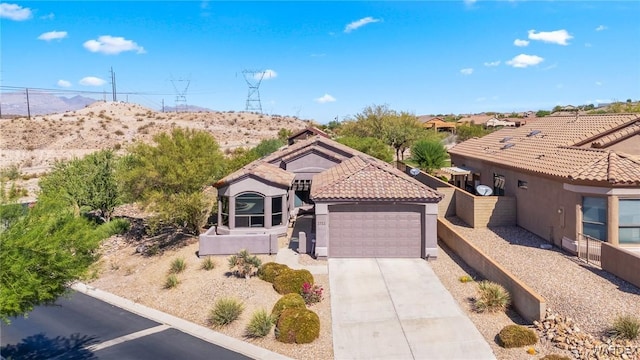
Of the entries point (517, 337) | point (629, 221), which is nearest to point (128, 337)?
point (517, 337)

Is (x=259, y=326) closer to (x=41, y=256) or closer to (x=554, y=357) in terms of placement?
(x=41, y=256)

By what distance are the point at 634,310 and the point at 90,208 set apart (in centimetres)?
3162

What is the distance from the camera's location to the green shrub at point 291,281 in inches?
681

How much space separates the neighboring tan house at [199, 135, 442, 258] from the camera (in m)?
21.0

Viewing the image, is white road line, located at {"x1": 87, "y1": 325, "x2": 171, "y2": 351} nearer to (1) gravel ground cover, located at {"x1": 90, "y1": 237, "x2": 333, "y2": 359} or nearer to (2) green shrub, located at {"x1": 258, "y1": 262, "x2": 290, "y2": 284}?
(1) gravel ground cover, located at {"x1": 90, "y1": 237, "x2": 333, "y2": 359}

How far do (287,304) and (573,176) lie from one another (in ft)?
44.6

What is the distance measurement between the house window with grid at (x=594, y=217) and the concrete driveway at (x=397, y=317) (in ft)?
23.6

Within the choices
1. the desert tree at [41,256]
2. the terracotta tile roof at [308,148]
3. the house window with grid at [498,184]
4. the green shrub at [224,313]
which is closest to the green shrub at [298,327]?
the green shrub at [224,313]

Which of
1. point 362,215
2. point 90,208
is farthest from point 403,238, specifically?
point 90,208

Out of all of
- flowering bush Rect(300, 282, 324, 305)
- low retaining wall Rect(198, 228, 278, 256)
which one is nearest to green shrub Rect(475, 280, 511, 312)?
flowering bush Rect(300, 282, 324, 305)

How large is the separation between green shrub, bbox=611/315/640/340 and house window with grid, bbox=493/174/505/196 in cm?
1667

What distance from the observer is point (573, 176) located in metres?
19.7

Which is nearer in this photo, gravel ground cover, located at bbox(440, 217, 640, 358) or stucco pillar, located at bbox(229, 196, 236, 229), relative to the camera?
gravel ground cover, located at bbox(440, 217, 640, 358)

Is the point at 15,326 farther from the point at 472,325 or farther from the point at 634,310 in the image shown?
the point at 634,310
